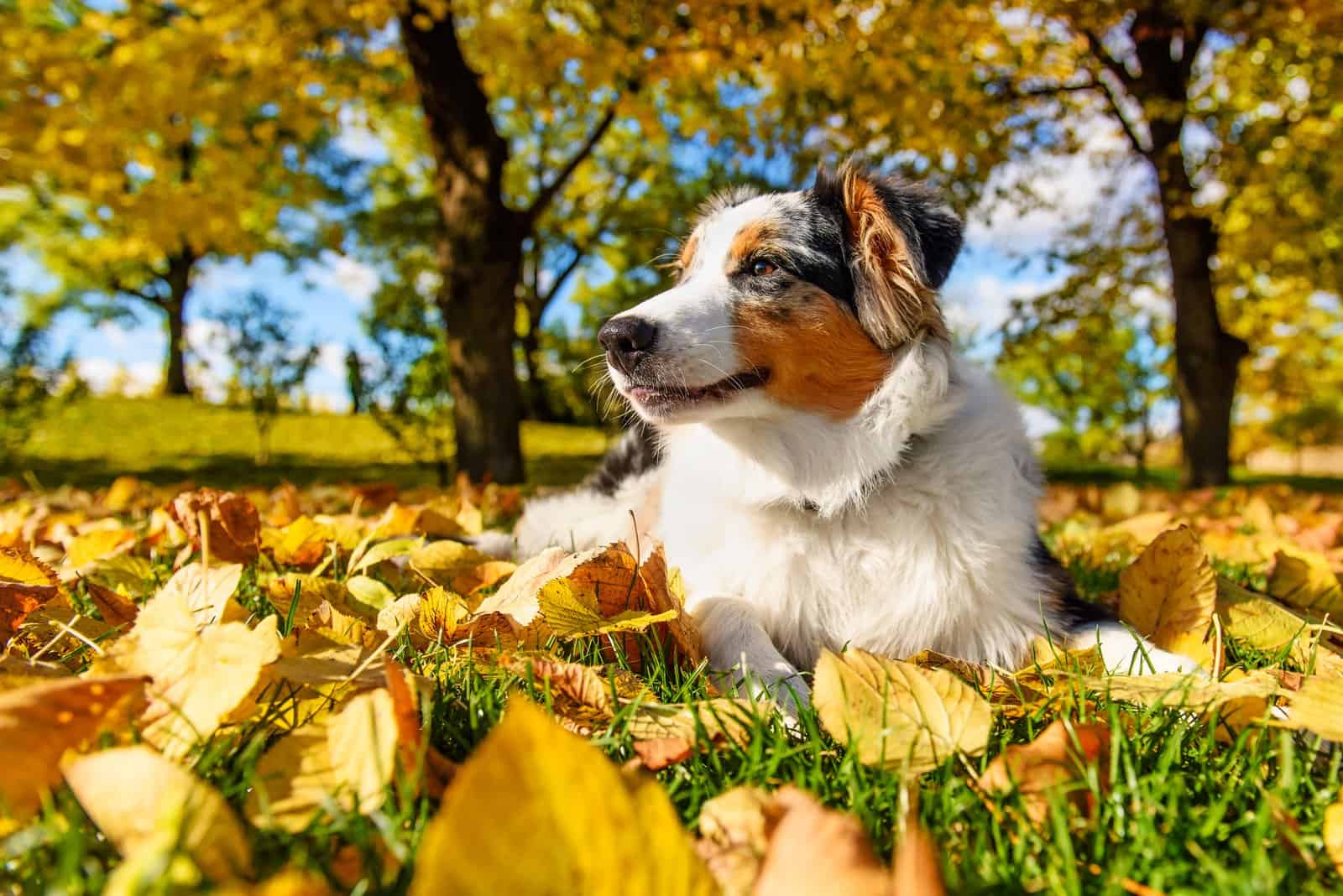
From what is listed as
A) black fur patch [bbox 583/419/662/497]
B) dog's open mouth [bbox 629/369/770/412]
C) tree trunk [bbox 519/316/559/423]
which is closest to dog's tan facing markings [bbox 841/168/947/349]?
dog's open mouth [bbox 629/369/770/412]

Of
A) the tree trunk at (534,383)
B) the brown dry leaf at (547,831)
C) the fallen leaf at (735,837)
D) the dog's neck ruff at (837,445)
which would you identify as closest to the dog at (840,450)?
the dog's neck ruff at (837,445)

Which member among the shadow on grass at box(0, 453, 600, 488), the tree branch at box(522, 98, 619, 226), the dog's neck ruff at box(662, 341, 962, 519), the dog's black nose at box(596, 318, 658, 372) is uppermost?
the tree branch at box(522, 98, 619, 226)

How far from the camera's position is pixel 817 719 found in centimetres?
142

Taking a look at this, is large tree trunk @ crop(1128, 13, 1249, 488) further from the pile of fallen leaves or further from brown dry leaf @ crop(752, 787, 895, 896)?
brown dry leaf @ crop(752, 787, 895, 896)

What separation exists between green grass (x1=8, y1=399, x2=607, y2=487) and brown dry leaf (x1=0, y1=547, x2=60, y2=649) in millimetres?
8021

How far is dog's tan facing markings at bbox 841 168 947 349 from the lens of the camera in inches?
95.8

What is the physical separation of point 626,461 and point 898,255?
6.32 feet

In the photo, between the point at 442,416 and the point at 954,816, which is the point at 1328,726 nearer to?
the point at 954,816

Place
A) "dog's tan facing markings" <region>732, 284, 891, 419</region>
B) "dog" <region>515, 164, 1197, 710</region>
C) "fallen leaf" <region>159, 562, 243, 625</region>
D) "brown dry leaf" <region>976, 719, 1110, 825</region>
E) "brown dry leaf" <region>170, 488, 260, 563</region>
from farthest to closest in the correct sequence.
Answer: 1. "brown dry leaf" <region>170, 488, 260, 563</region>
2. "dog's tan facing markings" <region>732, 284, 891, 419</region>
3. "dog" <region>515, 164, 1197, 710</region>
4. "fallen leaf" <region>159, 562, 243, 625</region>
5. "brown dry leaf" <region>976, 719, 1110, 825</region>

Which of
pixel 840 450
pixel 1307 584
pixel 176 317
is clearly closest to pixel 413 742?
pixel 840 450

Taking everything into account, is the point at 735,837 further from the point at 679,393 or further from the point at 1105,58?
the point at 1105,58

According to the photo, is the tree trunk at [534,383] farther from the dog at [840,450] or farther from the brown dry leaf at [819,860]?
the brown dry leaf at [819,860]

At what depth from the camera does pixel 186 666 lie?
117cm

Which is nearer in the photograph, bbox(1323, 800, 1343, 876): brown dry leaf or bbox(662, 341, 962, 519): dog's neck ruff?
bbox(1323, 800, 1343, 876): brown dry leaf
